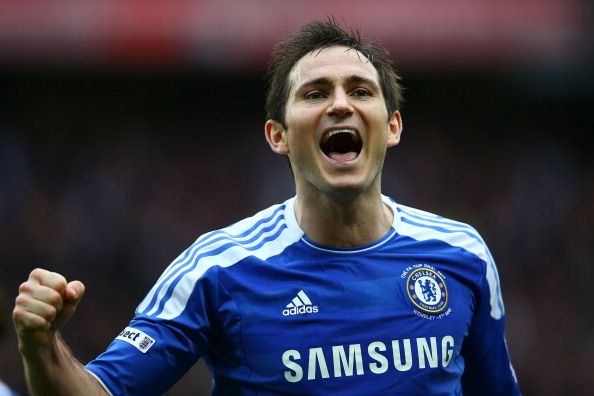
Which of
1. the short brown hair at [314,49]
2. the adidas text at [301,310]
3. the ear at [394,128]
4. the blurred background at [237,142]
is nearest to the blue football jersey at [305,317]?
the adidas text at [301,310]

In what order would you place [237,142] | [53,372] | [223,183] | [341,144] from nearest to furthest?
[53,372] < [341,144] < [223,183] < [237,142]

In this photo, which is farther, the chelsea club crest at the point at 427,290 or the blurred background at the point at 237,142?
the blurred background at the point at 237,142

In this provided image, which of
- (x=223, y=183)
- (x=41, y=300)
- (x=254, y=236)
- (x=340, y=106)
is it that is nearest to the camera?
(x=41, y=300)

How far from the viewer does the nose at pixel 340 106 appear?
3.78 meters

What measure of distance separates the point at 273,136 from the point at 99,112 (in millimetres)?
11093

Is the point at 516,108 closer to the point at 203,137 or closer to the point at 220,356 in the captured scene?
the point at 203,137

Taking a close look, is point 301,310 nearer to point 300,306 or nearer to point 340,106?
point 300,306

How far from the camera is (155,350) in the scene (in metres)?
3.51

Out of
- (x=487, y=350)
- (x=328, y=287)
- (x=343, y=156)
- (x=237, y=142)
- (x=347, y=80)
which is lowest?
(x=237, y=142)

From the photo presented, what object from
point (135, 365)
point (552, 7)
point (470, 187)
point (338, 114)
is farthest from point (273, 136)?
point (470, 187)

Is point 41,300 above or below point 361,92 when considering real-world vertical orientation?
below

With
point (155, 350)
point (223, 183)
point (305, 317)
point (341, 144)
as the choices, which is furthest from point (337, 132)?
point (223, 183)

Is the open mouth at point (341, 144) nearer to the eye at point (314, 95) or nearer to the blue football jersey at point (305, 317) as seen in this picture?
the eye at point (314, 95)

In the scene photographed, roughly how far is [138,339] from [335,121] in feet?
3.31
